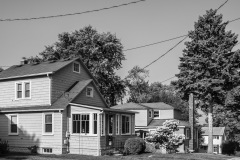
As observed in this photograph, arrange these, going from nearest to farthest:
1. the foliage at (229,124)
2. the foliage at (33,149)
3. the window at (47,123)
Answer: the window at (47,123) < the foliage at (33,149) < the foliage at (229,124)

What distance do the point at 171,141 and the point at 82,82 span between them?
10117mm

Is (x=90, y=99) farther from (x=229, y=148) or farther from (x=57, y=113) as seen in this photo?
(x=229, y=148)

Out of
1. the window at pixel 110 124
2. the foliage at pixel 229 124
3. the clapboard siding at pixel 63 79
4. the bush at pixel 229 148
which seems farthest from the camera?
the foliage at pixel 229 124

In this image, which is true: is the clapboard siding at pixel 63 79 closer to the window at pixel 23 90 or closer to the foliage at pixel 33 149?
the window at pixel 23 90

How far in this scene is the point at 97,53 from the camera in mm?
55000

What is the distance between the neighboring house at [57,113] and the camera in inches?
1173

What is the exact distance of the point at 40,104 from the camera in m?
32.5

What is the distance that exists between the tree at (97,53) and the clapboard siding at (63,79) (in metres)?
18.1

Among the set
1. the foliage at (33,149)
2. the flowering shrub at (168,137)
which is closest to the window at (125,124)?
the flowering shrub at (168,137)

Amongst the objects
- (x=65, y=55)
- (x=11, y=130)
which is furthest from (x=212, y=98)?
(x=65, y=55)

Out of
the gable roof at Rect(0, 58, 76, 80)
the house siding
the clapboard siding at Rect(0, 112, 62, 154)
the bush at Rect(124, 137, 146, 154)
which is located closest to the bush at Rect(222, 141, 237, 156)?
the bush at Rect(124, 137, 146, 154)

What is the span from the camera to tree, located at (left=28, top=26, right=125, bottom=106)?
54.8m

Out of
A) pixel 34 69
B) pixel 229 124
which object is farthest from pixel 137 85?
pixel 34 69

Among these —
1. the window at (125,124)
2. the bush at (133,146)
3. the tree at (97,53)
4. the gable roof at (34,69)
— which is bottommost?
the bush at (133,146)
